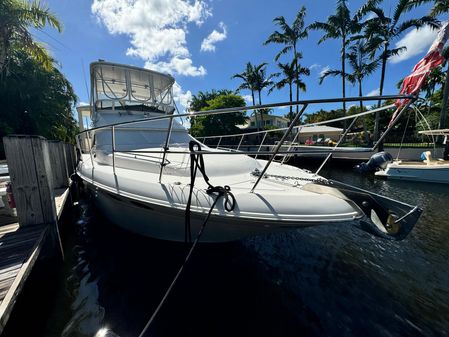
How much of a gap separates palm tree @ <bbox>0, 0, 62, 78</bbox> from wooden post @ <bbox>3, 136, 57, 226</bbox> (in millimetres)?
8903

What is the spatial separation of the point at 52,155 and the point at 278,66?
22089 millimetres

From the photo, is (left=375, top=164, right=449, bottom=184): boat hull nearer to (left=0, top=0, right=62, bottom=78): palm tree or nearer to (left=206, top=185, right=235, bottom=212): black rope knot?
(left=206, top=185, right=235, bottom=212): black rope knot

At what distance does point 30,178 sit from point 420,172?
44.6 feet

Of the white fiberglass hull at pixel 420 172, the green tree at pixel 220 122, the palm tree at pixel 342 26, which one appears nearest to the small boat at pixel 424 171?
the white fiberglass hull at pixel 420 172

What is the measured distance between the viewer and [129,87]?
19.0 feet

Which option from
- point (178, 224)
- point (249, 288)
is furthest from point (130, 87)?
point (249, 288)

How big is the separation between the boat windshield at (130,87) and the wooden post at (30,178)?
2.68 metres

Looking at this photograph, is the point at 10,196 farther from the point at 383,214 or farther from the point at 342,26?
the point at 342,26

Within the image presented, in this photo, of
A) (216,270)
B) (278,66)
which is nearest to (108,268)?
(216,270)

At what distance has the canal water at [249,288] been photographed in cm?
255

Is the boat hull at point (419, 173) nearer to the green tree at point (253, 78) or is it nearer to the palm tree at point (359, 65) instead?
the palm tree at point (359, 65)

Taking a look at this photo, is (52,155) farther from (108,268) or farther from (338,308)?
(338,308)

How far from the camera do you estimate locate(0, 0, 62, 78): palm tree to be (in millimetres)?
8430

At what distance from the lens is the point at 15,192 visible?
3.24m
